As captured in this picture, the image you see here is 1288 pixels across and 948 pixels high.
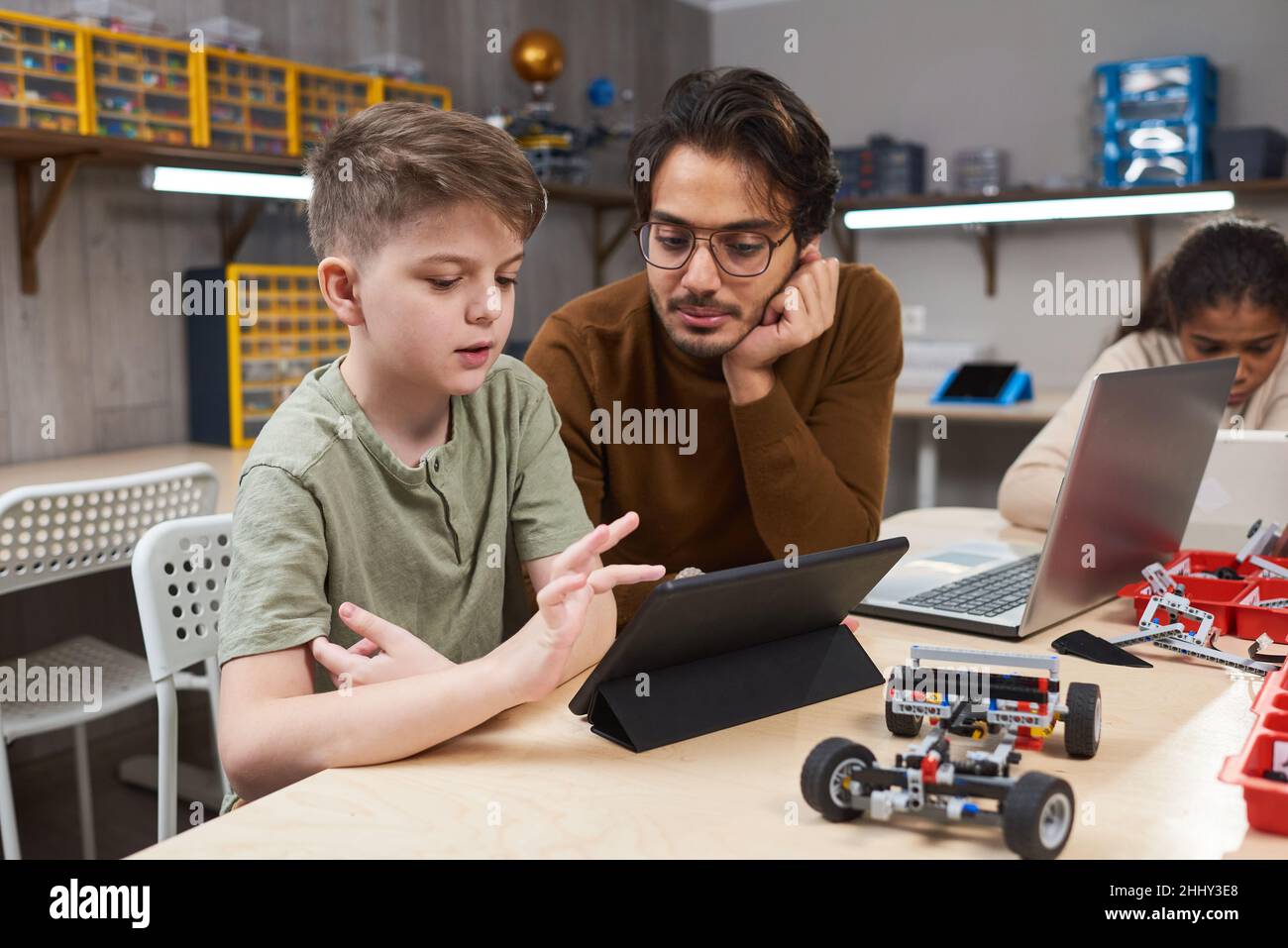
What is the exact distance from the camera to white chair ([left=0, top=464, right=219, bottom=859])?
1.72 m

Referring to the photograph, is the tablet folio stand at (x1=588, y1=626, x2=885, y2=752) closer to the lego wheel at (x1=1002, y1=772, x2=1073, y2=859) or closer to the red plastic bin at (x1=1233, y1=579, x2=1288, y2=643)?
the lego wheel at (x1=1002, y1=772, x2=1073, y2=859)

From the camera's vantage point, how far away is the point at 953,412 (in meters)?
3.42

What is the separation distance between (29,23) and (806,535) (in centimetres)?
193

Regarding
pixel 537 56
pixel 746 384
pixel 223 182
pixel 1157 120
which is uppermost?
pixel 537 56

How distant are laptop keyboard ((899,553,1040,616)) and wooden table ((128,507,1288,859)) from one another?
0.26 metres

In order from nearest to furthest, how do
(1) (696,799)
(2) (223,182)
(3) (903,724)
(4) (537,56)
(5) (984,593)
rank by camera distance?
(1) (696,799)
(3) (903,724)
(5) (984,593)
(2) (223,182)
(4) (537,56)

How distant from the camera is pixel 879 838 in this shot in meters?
0.67

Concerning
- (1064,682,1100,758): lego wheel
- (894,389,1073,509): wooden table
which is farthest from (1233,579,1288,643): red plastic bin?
(894,389,1073,509): wooden table

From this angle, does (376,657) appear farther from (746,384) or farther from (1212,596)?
(1212,596)

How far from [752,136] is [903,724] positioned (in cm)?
75

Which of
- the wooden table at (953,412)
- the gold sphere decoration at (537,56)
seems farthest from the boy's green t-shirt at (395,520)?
the gold sphere decoration at (537,56)

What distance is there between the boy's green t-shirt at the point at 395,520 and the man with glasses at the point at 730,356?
0.71 feet

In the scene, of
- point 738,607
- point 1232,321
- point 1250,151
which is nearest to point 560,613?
point 738,607

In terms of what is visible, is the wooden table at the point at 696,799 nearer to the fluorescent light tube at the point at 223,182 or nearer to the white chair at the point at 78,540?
the white chair at the point at 78,540
